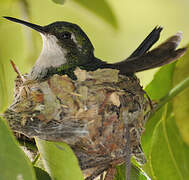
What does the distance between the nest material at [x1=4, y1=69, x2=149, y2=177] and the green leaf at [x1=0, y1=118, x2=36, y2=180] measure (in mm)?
717

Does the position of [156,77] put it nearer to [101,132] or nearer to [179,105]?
[179,105]

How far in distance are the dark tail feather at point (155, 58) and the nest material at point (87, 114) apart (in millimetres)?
114

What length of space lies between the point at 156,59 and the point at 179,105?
14.5 inches

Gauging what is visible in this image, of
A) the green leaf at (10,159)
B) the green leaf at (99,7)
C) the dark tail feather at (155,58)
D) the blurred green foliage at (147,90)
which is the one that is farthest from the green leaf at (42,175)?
the green leaf at (99,7)

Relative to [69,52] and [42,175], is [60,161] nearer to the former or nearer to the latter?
[42,175]

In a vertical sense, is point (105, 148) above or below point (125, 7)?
below

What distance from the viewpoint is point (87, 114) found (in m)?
2.78

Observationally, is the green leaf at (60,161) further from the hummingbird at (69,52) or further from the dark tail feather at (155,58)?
the hummingbird at (69,52)

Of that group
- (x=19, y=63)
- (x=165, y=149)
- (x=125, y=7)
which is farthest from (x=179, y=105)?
(x=125, y=7)

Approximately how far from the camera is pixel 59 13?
15.9 ft

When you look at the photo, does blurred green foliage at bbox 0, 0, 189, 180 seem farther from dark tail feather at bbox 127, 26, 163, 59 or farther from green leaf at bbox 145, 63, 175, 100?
dark tail feather at bbox 127, 26, 163, 59

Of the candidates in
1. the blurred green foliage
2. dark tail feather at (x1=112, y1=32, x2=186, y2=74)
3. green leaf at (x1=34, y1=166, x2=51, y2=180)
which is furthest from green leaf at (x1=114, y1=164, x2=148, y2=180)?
dark tail feather at (x1=112, y1=32, x2=186, y2=74)

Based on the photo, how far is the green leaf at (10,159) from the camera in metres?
1.63

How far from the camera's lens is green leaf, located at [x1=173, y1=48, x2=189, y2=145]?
259 cm
